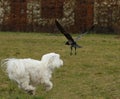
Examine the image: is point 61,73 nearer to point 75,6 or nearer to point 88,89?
point 88,89

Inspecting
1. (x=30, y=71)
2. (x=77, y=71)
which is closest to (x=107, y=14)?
(x=77, y=71)

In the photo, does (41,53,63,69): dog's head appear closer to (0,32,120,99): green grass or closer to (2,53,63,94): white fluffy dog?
(2,53,63,94): white fluffy dog

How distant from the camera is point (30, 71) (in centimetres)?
873

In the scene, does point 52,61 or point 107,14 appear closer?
point 52,61

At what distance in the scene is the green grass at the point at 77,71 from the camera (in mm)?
9312

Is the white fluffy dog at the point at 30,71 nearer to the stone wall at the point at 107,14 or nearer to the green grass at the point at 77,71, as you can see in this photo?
the green grass at the point at 77,71

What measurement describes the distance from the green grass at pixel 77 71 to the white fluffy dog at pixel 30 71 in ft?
0.74

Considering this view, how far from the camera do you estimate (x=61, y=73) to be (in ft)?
39.1

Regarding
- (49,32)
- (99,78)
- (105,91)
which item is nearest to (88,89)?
(105,91)

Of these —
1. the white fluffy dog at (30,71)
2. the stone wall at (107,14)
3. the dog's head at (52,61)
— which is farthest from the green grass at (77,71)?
the stone wall at (107,14)

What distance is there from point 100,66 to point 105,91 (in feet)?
12.0

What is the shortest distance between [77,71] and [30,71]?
11.9 ft

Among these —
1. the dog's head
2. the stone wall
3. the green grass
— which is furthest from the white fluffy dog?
the stone wall

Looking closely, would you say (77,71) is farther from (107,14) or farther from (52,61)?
(107,14)
